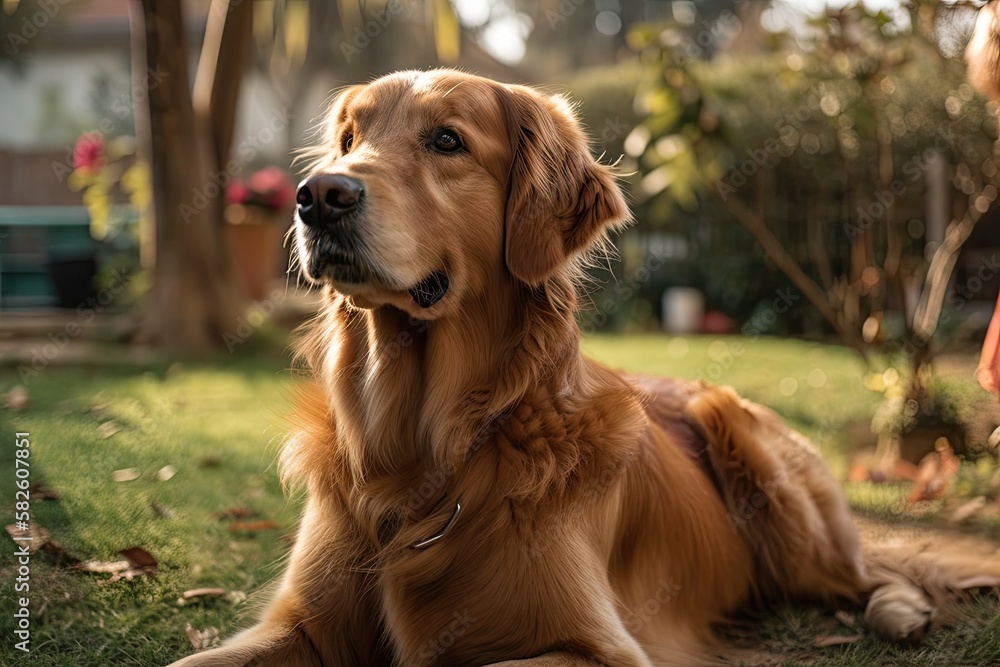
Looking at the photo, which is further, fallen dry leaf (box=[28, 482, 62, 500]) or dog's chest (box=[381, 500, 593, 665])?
fallen dry leaf (box=[28, 482, 62, 500])

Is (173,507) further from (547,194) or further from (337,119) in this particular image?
(547,194)

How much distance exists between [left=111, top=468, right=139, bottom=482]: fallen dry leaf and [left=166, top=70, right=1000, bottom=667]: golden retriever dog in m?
1.61

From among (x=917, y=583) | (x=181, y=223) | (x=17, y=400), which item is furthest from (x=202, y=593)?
(x=181, y=223)

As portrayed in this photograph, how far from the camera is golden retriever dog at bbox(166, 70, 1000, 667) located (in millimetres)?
2389

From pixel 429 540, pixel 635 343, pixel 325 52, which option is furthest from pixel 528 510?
pixel 325 52

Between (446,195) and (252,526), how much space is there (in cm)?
193

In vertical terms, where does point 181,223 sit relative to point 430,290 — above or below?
below

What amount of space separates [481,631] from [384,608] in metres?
0.30

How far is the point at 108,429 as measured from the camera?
4.78 meters

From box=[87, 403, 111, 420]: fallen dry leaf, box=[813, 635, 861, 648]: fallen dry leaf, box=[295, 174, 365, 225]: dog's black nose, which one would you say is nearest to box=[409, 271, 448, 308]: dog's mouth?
box=[295, 174, 365, 225]: dog's black nose

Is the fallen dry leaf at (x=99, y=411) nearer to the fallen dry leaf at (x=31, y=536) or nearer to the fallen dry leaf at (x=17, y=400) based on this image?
the fallen dry leaf at (x=17, y=400)

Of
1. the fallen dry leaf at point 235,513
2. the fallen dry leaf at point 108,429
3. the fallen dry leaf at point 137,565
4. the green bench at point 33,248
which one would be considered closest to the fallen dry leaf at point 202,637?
the fallen dry leaf at point 137,565

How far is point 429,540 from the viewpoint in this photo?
8.09ft

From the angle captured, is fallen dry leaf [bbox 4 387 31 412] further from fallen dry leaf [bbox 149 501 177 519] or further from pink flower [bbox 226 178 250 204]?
pink flower [bbox 226 178 250 204]
